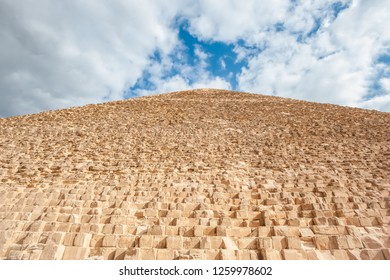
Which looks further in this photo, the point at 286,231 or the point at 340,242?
the point at 286,231

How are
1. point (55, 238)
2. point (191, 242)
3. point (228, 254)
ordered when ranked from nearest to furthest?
point (228, 254) < point (191, 242) < point (55, 238)

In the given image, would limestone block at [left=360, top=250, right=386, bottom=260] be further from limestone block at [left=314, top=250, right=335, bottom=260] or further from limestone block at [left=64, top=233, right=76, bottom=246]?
limestone block at [left=64, top=233, right=76, bottom=246]

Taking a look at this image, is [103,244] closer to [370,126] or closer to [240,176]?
[240,176]

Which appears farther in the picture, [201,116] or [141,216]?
[201,116]

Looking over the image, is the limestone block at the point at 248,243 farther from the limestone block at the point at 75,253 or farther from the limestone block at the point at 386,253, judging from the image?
the limestone block at the point at 75,253

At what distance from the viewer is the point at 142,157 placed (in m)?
7.11

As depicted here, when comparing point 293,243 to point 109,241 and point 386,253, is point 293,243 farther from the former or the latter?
point 109,241

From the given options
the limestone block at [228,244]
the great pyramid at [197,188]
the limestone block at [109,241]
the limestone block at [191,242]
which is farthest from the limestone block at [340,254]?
the limestone block at [109,241]

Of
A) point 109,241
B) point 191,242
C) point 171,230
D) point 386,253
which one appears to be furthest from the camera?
point 171,230

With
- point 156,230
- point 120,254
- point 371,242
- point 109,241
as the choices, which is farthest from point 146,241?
point 371,242

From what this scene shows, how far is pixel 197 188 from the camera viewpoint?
17.3 feet

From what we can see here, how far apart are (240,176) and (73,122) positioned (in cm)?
738

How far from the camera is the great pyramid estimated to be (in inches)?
143

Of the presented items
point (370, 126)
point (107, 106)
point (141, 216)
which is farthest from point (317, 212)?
point (107, 106)
